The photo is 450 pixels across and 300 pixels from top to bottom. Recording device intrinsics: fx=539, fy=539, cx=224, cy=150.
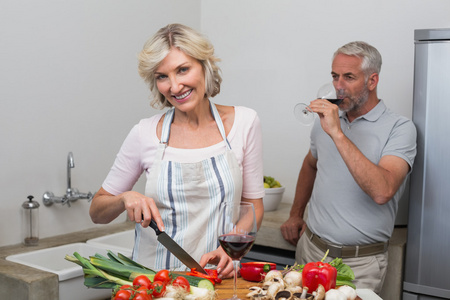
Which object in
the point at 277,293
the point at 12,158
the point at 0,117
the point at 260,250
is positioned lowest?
the point at 260,250

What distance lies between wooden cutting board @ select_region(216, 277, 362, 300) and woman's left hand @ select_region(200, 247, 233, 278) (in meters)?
0.02

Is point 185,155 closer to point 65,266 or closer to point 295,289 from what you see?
point 295,289

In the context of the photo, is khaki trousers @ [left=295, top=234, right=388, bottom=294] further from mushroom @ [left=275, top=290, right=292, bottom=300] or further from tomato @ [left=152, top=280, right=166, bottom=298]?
tomato @ [left=152, top=280, right=166, bottom=298]

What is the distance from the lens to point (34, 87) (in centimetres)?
262

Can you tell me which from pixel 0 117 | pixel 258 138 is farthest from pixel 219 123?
pixel 0 117

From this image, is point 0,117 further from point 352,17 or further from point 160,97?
point 352,17

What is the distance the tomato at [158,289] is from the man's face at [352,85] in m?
1.37

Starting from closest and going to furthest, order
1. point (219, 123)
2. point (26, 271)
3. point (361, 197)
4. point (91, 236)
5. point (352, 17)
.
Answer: point (219, 123) < point (26, 271) < point (361, 197) < point (91, 236) < point (352, 17)

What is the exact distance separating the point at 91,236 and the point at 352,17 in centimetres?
193

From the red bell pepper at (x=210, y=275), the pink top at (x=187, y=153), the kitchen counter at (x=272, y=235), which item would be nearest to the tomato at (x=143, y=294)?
the red bell pepper at (x=210, y=275)

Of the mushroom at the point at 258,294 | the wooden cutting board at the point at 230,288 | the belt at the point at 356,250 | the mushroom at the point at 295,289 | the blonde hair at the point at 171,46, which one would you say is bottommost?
the belt at the point at 356,250

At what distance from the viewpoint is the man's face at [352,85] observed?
239 cm

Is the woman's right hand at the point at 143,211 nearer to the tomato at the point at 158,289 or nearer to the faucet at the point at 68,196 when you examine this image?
the tomato at the point at 158,289

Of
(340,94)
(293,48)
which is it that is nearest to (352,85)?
(340,94)
